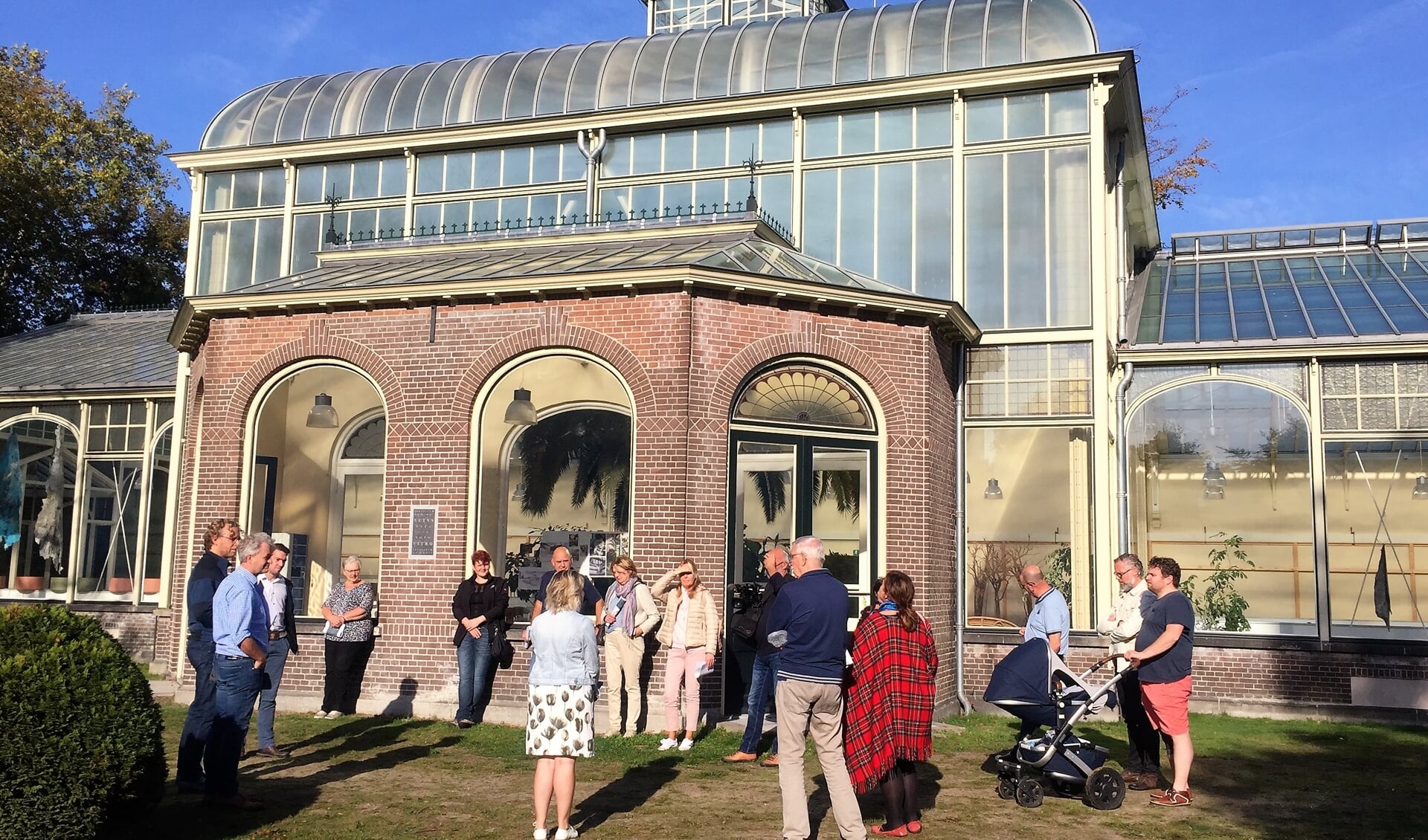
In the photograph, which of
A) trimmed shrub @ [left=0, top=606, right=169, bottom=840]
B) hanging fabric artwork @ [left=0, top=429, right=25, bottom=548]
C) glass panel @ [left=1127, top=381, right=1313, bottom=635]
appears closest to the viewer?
trimmed shrub @ [left=0, top=606, right=169, bottom=840]

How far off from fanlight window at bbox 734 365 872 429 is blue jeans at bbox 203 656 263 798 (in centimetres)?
587

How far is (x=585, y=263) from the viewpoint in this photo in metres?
13.1

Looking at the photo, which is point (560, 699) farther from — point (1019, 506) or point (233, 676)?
point (1019, 506)

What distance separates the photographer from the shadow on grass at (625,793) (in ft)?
25.6

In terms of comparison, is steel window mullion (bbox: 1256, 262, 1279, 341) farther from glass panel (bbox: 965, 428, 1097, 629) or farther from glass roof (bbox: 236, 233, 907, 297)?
glass roof (bbox: 236, 233, 907, 297)

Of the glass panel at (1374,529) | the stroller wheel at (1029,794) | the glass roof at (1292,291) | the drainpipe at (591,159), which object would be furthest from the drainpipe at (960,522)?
the glass panel at (1374,529)

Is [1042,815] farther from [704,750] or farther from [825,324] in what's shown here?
[825,324]

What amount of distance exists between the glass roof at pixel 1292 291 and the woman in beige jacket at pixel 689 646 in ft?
25.7

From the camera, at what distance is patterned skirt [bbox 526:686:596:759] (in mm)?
6926

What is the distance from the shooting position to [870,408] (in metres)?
12.9

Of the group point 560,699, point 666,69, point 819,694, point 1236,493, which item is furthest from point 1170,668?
point 1236,493

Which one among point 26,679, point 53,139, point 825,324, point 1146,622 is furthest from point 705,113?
point 53,139

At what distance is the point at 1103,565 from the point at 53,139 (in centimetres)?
2436

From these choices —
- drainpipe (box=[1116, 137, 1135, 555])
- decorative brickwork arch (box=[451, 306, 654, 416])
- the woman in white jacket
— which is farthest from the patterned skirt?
drainpipe (box=[1116, 137, 1135, 555])
